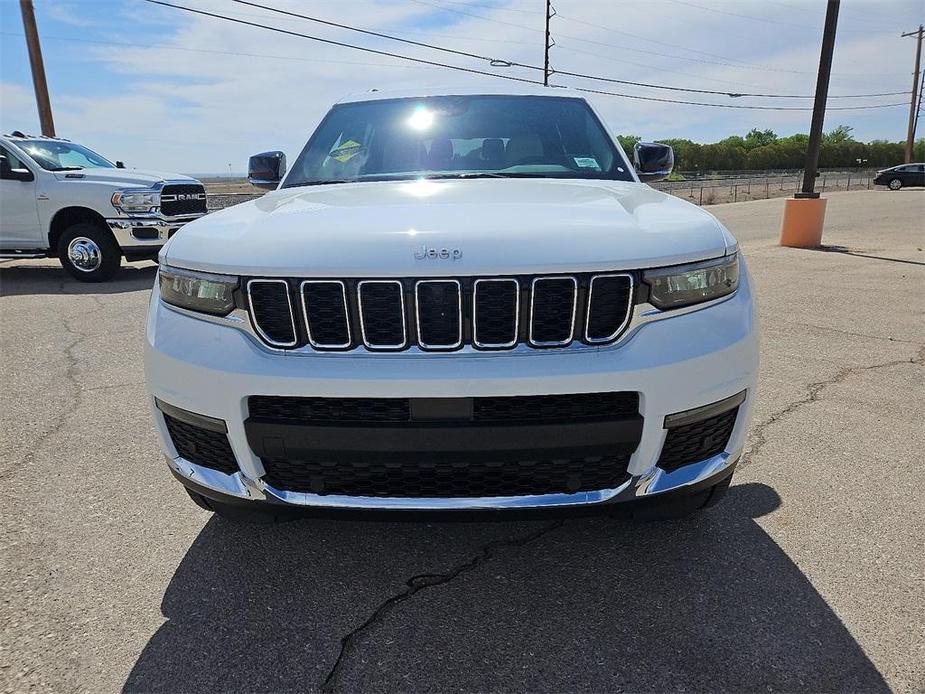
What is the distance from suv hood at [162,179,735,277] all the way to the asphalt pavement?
2.82ft

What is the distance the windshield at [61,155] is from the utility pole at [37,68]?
7.82 metres

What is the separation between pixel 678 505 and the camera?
2.11m

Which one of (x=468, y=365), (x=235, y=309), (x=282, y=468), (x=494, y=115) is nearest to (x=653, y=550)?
(x=468, y=365)

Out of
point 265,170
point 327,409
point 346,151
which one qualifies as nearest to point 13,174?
point 265,170

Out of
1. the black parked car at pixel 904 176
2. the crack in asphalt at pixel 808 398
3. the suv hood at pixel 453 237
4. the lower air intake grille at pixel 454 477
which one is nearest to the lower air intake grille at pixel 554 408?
the lower air intake grille at pixel 454 477

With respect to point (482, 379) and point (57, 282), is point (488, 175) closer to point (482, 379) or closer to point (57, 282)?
point (482, 379)

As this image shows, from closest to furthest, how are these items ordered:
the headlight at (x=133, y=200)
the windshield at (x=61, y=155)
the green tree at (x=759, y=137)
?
the headlight at (x=133, y=200)
the windshield at (x=61, y=155)
the green tree at (x=759, y=137)

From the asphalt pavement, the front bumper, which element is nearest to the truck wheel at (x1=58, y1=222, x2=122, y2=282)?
the asphalt pavement

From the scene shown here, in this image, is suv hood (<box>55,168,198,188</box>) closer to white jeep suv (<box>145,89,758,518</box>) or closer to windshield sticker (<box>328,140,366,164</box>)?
windshield sticker (<box>328,140,366,164</box>)

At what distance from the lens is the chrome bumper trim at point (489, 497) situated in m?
1.90

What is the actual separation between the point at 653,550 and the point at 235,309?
1669 mm

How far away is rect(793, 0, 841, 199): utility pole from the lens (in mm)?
11281

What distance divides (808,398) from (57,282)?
369 inches

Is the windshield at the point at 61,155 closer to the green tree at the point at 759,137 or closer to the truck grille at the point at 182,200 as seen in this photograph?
the truck grille at the point at 182,200
